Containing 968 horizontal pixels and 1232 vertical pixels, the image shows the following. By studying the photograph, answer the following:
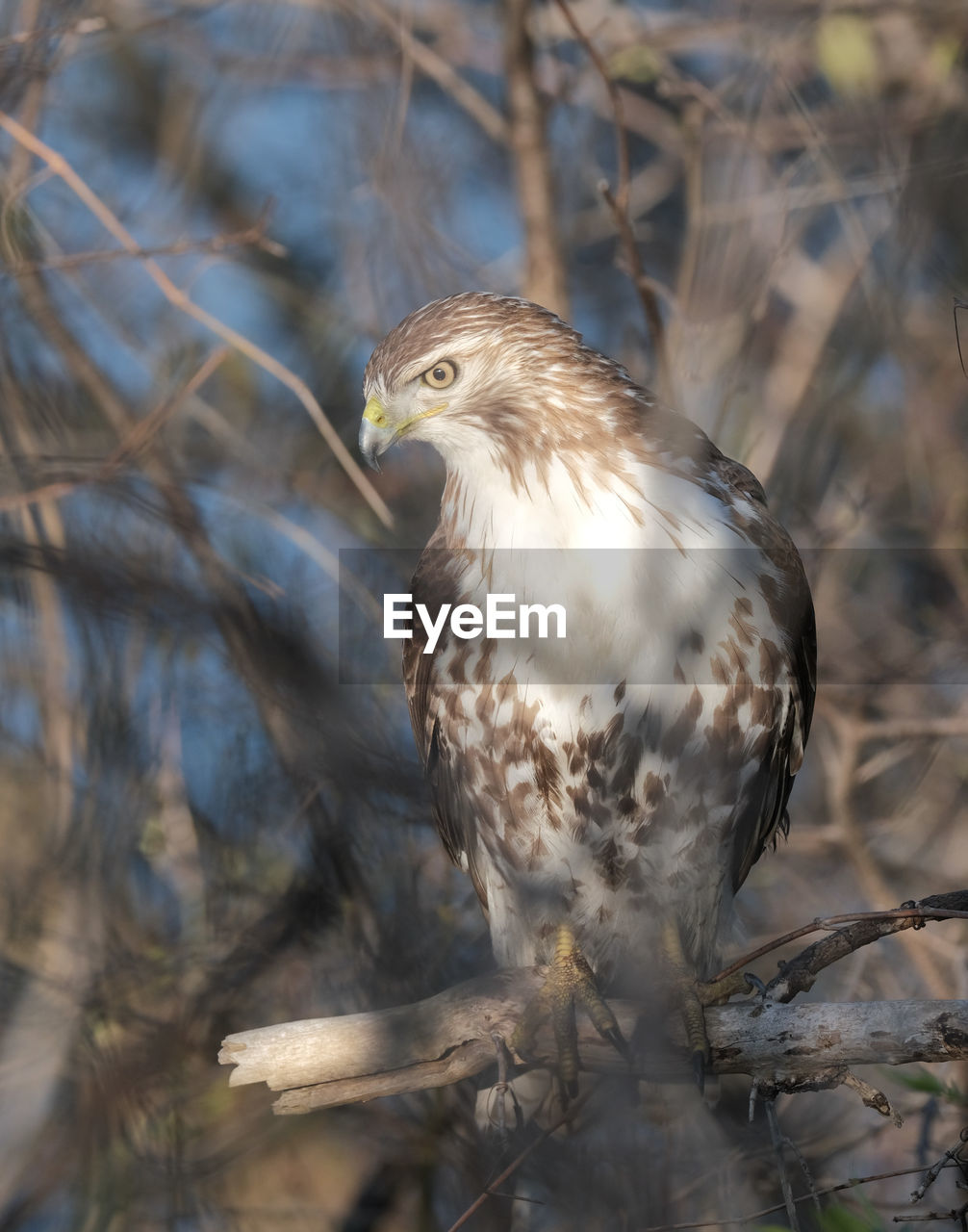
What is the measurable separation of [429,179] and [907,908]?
6.29 feet

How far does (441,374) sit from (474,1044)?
1.42 m

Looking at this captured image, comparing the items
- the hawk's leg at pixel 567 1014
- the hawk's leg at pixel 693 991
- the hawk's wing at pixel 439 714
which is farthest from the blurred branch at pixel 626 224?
the hawk's leg at pixel 567 1014

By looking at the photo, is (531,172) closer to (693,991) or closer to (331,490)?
(331,490)

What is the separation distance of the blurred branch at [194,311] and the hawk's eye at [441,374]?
270mm

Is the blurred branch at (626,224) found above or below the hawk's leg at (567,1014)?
above

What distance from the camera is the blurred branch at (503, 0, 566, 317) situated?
13.6ft

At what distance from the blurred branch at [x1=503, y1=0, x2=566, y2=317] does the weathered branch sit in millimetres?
2530

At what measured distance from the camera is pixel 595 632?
2551 mm

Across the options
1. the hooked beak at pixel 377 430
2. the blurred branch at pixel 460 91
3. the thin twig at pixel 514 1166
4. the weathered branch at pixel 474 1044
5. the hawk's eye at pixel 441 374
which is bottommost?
the thin twig at pixel 514 1166

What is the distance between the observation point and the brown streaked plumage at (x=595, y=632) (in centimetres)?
255

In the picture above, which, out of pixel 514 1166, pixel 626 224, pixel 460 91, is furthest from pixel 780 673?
pixel 460 91

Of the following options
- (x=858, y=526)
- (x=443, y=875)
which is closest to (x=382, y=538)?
(x=443, y=875)

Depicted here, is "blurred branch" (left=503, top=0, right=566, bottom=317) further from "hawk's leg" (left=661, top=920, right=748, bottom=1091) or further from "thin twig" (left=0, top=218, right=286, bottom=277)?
"hawk's leg" (left=661, top=920, right=748, bottom=1091)

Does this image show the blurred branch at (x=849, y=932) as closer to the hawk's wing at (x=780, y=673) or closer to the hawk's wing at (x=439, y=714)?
the hawk's wing at (x=780, y=673)
